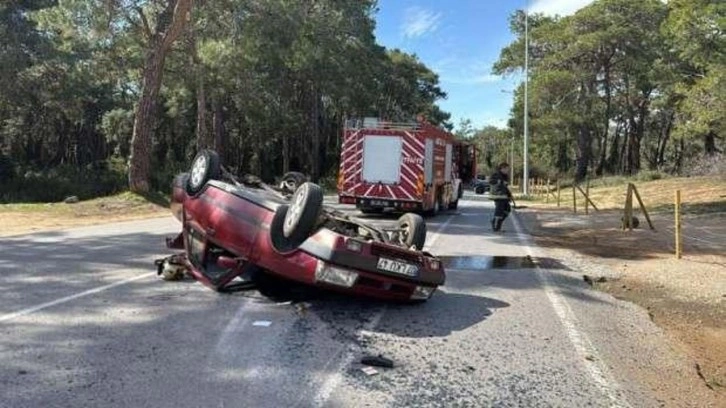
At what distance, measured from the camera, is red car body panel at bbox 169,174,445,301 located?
6.50 m

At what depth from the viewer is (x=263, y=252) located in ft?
22.3

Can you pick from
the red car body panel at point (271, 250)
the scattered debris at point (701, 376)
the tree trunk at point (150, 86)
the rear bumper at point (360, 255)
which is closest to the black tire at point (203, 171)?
the red car body panel at point (271, 250)

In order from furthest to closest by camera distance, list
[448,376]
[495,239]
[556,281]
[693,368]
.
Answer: [495,239]
[556,281]
[693,368]
[448,376]

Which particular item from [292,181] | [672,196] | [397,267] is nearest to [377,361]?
[397,267]

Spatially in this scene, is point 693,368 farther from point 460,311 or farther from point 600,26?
point 600,26

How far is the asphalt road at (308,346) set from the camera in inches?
180

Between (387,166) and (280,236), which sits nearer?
(280,236)

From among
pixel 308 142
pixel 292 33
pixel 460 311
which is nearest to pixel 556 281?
pixel 460 311

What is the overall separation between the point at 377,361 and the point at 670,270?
7.32m

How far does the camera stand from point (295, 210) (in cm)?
678

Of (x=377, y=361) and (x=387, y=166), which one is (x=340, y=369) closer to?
(x=377, y=361)

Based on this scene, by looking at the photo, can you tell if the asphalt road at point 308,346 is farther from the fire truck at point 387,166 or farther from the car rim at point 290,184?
the fire truck at point 387,166

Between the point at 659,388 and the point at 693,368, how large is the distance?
82 cm

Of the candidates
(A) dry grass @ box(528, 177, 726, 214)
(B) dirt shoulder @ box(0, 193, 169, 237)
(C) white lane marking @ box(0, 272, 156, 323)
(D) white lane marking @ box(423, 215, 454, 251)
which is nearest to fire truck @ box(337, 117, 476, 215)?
(D) white lane marking @ box(423, 215, 454, 251)
